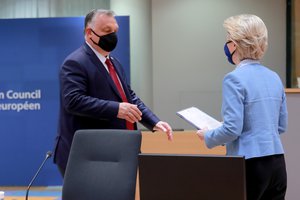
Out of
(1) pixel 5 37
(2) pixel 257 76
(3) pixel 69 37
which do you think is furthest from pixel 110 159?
(1) pixel 5 37

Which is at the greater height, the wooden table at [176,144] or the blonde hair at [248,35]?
the blonde hair at [248,35]

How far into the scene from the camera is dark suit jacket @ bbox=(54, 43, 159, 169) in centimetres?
259

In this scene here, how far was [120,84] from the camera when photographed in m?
2.87

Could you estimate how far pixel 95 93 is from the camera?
272 cm

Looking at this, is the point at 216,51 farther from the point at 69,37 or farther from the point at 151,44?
the point at 69,37

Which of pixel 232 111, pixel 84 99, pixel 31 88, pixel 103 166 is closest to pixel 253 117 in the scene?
pixel 232 111

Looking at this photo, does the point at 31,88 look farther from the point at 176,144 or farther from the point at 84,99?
the point at 84,99

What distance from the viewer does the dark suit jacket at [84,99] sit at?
2592mm

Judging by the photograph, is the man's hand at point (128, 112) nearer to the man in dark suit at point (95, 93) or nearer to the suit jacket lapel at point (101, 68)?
the man in dark suit at point (95, 93)

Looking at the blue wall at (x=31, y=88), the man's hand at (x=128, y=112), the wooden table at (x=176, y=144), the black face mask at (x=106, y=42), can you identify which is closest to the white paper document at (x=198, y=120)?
the man's hand at (x=128, y=112)

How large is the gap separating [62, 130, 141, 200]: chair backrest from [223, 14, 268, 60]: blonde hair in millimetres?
635

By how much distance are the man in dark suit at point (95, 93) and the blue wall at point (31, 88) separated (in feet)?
7.65

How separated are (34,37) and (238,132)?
3.83m

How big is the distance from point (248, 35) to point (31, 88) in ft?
12.2
